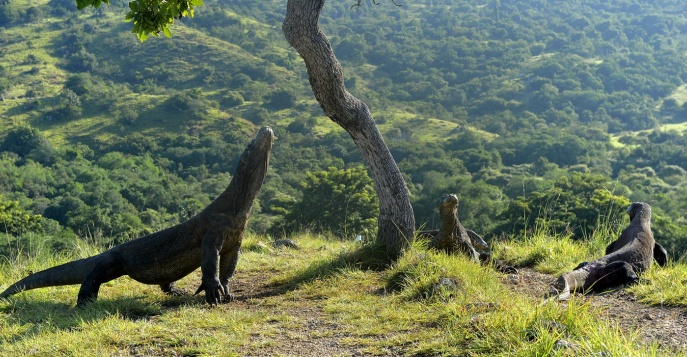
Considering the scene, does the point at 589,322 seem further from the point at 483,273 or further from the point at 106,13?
the point at 106,13

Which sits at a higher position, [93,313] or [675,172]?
[93,313]

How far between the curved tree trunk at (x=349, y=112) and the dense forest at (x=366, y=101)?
18.5m

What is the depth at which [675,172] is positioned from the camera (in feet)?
228

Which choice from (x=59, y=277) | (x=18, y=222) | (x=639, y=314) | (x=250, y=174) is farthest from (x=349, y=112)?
(x=18, y=222)

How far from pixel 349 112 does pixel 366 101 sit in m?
99.1

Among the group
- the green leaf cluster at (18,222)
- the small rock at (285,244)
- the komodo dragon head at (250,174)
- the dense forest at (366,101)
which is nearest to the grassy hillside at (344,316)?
the komodo dragon head at (250,174)

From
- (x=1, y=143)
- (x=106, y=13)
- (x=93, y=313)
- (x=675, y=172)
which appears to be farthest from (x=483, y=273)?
(x=106, y=13)

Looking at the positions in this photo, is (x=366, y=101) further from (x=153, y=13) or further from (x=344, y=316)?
(x=344, y=316)

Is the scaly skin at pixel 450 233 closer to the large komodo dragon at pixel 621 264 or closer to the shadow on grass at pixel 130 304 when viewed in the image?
the shadow on grass at pixel 130 304

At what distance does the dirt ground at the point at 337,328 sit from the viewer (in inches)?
197

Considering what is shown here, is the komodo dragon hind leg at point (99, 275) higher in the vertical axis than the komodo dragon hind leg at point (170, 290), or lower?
higher

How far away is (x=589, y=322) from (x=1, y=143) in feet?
253

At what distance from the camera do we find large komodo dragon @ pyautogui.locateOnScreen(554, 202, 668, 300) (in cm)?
632

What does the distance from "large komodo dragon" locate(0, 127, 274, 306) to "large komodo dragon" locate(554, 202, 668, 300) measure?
2.94m
